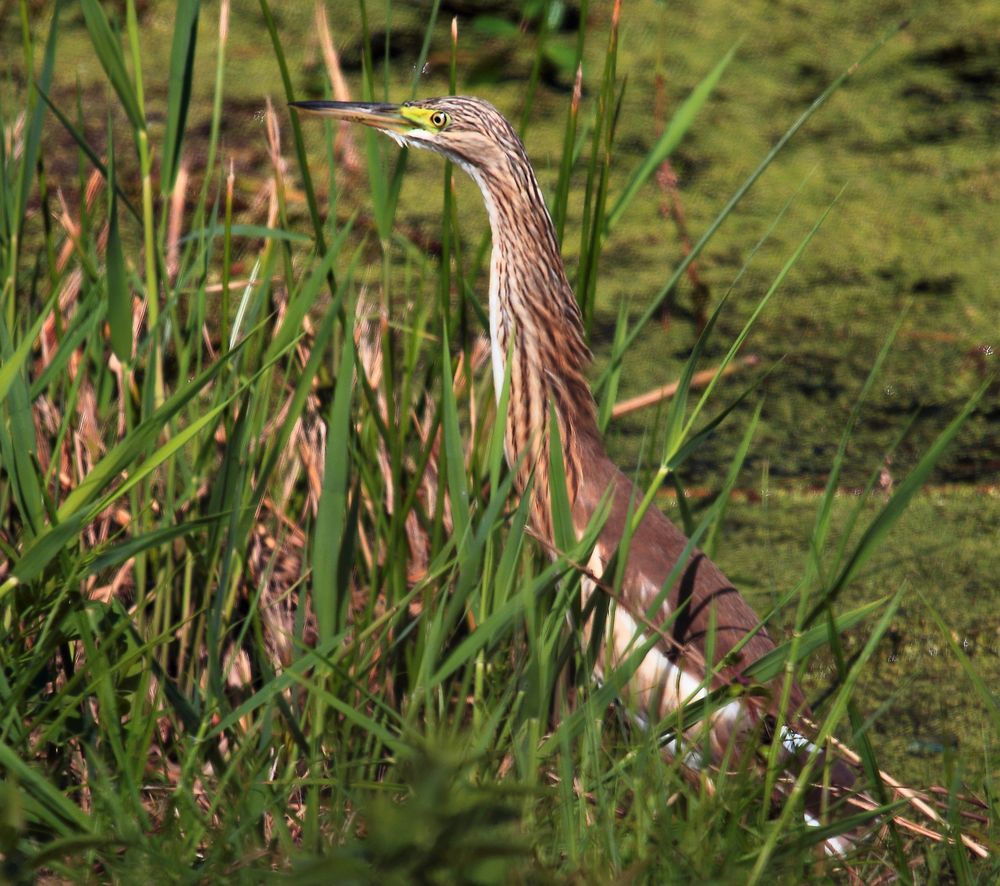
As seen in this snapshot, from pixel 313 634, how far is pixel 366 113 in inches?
29.5

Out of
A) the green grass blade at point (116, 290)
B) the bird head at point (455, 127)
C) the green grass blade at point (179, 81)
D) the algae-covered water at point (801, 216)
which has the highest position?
the green grass blade at point (179, 81)

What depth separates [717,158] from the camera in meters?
3.47

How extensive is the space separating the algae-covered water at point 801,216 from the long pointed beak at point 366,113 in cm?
55

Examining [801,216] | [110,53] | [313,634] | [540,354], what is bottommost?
[313,634]

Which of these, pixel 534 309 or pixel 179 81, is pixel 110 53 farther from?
pixel 534 309

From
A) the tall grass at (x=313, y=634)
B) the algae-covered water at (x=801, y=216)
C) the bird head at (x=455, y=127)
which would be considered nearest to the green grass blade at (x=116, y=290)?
the tall grass at (x=313, y=634)

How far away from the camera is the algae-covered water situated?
93.4 inches

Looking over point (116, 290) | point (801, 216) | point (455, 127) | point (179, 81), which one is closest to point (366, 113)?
point (455, 127)

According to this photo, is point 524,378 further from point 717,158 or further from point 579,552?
point 717,158

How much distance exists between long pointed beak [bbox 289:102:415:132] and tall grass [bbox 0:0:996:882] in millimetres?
126

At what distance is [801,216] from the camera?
331cm

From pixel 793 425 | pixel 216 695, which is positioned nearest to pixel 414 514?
pixel 216 695

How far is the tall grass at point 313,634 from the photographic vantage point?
1248mm

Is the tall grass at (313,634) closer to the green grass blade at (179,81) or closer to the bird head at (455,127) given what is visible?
the green grass blade at (179,81)
